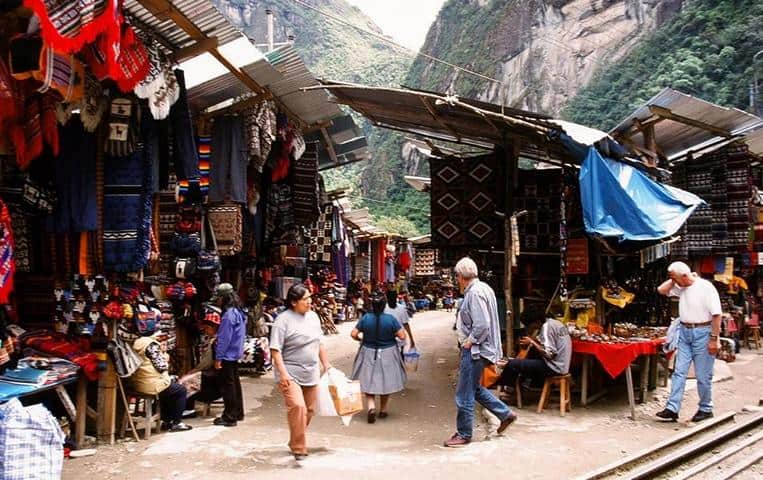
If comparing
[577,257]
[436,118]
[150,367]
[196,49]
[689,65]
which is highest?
[689,65]

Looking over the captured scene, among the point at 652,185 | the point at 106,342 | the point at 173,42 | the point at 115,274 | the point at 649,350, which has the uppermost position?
the point at 173,42

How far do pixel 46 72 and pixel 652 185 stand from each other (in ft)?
22.1

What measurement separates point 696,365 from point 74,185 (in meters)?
6.43

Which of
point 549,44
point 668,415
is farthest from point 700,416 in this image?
point 549,44

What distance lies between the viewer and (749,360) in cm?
1232

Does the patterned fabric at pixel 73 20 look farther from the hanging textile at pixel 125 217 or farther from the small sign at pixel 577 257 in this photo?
the small sign at pixel 577 257

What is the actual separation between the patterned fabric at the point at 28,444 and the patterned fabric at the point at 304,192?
6.42 meters

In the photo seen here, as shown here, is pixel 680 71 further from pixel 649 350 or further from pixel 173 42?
pixel 173 42

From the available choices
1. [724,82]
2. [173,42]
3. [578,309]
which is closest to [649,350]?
[578,309]

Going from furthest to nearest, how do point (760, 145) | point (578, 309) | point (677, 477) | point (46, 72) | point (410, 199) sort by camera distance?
point (410, 199), point (760, 145), point (578, 309), point (677, 477), point (46, 72)

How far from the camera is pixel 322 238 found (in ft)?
45.3

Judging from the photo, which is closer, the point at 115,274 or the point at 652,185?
the point at 115,274

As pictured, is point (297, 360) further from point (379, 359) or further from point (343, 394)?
point (379, 359)

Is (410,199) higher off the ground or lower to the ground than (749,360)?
higher
